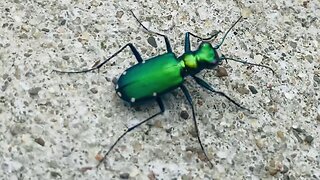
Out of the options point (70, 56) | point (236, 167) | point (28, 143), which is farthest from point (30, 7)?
point (236, 167)

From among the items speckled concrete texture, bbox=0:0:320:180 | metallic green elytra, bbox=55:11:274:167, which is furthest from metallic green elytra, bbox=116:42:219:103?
speckled concrete texture, bbox=0:0:320:180

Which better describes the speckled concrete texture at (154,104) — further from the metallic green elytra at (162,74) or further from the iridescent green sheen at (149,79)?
the iridescent green sheen at (149,79)

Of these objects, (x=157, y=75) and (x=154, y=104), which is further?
(x=154, y=104)

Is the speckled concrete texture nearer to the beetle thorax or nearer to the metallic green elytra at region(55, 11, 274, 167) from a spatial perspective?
the metallic green elytra at region(55, 11, 274, 167)

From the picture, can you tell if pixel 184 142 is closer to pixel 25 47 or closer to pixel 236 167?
pixel 236 167

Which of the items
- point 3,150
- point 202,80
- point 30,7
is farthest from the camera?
point 30,7

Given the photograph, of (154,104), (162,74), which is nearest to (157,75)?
(162,74)

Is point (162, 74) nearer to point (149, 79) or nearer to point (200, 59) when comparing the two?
point (149, 79)
